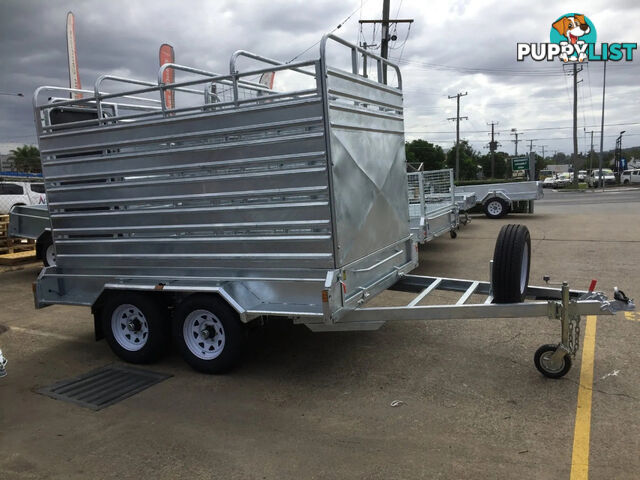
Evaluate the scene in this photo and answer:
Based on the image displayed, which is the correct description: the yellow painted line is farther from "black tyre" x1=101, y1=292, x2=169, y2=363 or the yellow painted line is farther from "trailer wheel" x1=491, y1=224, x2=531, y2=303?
"black tyre" x1=101, y1=292, x2=169, y2=363

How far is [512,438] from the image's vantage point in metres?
3.54

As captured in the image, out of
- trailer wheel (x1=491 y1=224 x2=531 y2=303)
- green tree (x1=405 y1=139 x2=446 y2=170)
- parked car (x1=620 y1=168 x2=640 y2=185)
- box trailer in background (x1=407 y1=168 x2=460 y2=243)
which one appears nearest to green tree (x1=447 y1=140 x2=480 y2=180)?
green tree (x1=405 y1=139 x2=446 y2=170)

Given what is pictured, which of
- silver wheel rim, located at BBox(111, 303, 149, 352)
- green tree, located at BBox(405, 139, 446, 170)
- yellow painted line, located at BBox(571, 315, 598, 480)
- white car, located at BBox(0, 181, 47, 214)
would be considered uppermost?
green tree, located at BBox(405, 139, 446, 170)

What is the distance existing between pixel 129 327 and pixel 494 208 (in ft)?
51.4

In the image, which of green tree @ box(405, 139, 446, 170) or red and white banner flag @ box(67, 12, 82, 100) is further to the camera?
green tree @ box(405, 139, 446, 170)

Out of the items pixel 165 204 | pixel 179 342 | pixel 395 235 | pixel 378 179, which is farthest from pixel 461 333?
pixel 165 204

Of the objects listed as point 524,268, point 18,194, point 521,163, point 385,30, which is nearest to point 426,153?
point 521,163

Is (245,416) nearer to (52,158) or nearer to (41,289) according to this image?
(41,289)

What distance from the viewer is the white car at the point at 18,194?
17641mm

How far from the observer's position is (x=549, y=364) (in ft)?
14.5

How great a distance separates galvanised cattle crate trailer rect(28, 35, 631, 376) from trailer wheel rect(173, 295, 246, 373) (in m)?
0.01

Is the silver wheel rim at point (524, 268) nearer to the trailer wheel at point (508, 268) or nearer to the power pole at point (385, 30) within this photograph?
the trailer wheel at point (508, 268)

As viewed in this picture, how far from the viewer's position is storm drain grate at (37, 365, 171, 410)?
459 cm

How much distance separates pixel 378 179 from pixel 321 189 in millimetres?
1079
